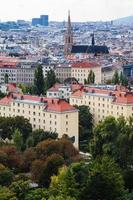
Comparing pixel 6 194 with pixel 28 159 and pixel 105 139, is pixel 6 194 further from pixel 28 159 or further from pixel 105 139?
pixel 105 139

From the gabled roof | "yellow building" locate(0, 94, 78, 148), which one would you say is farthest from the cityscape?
the gabled roof

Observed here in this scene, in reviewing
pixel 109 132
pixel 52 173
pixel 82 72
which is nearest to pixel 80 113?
pixel 109 132

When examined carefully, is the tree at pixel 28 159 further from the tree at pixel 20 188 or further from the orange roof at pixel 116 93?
the orange roof at pixel 116 93

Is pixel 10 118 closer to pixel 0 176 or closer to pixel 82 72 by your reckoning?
pixel 0 176

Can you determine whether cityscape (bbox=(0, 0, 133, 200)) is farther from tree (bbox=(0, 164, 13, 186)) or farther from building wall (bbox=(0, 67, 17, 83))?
building wall (bbox=(0, 67, 17, 83))

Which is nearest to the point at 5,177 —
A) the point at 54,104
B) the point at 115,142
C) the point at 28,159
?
the point at 28,159

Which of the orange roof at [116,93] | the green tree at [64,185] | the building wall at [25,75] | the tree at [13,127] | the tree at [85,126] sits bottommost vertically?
the building wall at [25,75]

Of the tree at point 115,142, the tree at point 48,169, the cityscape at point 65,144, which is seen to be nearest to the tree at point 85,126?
the cityscape at point 65,144
